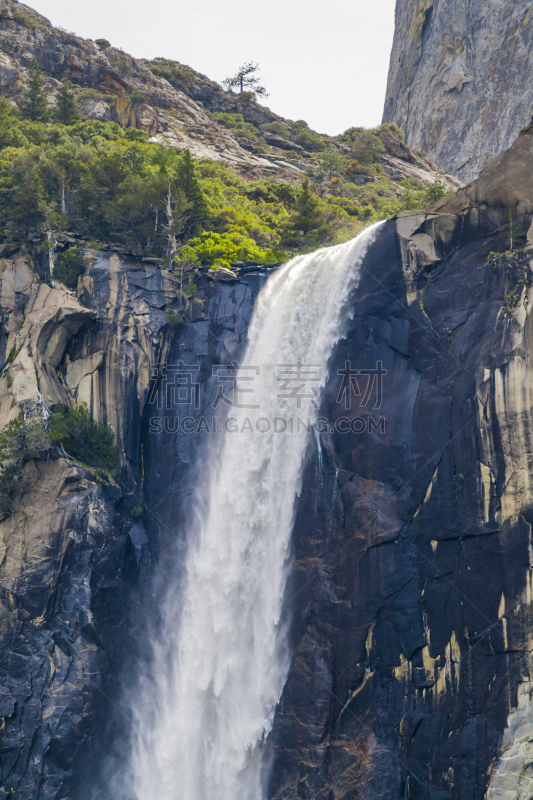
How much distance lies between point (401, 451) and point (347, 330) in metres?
5.74

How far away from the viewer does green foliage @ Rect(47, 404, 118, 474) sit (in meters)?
26.0

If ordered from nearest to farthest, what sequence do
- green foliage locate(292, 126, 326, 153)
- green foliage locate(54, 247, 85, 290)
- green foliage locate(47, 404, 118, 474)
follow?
green foliage locate(47, 404, 118, 474) < green foliage locate(54, 247, 85, 290) < green foliage locate(292, 126, 326, 153)

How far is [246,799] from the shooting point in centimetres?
2105

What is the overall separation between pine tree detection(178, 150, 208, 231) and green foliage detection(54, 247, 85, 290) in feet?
25.7

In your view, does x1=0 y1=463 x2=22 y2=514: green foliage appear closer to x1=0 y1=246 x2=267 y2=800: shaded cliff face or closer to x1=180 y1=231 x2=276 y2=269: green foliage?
x1=0 y1=246 x2=267 y2=800: shaded cliff face

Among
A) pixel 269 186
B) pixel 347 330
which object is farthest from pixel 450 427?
pixel 269 186

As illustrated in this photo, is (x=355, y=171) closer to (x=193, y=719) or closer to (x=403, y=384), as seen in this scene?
(x=403, y=384)

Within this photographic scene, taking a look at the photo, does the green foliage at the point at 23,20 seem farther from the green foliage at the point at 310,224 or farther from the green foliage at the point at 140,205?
the green foliage at the point at 310,224

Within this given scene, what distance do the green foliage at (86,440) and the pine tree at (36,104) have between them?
32.8 m

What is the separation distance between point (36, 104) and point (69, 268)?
26721 mm

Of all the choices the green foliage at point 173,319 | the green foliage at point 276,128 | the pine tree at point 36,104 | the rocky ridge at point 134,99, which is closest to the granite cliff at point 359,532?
the green foliage at point 173,319

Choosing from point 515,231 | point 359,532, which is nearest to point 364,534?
point 359,532

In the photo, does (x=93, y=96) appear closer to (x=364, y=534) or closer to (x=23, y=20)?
(x=23, y=20)

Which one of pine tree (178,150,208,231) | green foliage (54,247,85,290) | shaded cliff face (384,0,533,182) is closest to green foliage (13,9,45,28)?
pine tree (178,150,208,231)
